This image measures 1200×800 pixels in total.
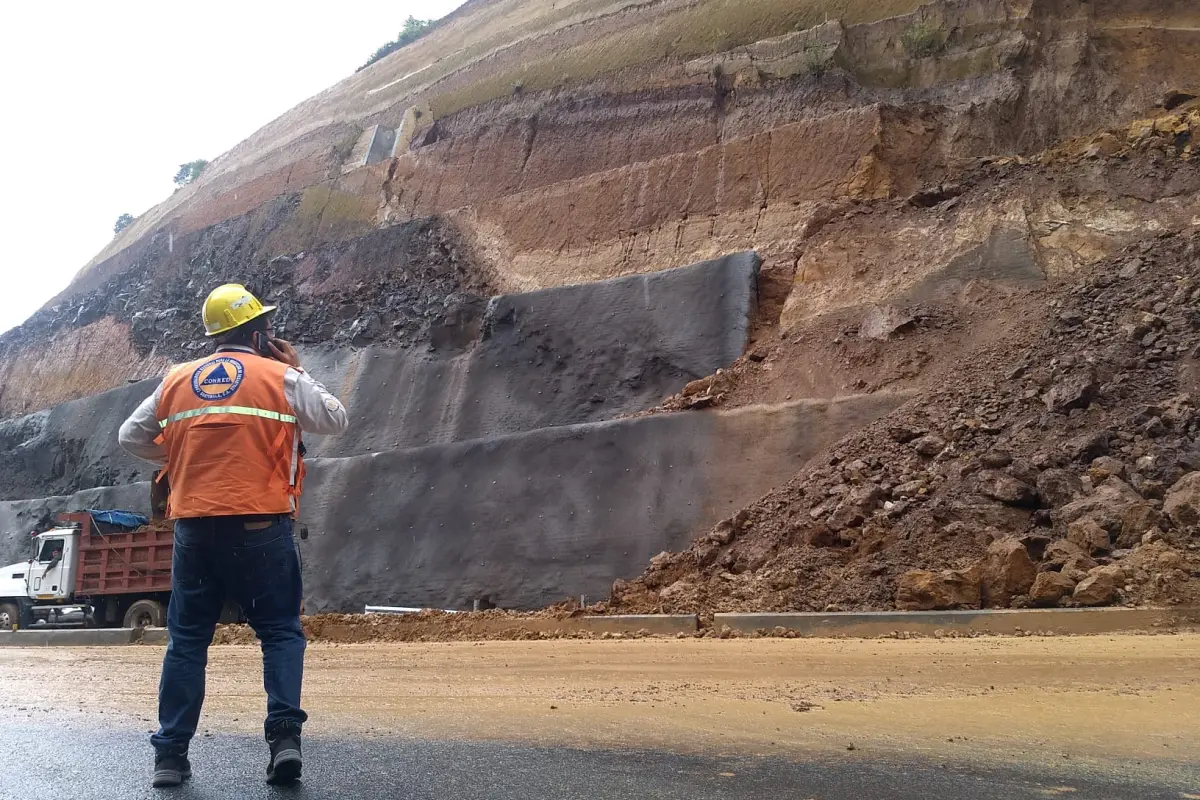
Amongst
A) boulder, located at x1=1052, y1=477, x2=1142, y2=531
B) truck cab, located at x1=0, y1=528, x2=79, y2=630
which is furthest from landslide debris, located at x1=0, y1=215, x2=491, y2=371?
boulder, located at x1=1052, y1=477, x2=1142, y2=531

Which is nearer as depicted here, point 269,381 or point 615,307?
point 269,381

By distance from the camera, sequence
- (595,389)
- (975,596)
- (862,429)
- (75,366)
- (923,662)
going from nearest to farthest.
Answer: (923,662) < (975,596) < (862,429) < (595,389) < (75,366)

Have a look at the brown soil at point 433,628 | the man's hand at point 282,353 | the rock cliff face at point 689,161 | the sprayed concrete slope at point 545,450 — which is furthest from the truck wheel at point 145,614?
the man's hand at point 282,353

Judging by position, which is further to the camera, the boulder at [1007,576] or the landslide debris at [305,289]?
the landslide debris at [305,289]

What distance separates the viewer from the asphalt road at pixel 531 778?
3066 mm

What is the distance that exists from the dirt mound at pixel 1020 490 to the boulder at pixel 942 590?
0.01 meters

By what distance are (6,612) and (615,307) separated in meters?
13.3

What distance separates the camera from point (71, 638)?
14.7 meters

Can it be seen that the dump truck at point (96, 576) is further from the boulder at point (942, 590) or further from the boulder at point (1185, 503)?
the boulder at point (1185, 503)

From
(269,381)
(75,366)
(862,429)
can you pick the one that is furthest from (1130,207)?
(75,366)

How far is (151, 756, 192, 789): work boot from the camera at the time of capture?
130 inches

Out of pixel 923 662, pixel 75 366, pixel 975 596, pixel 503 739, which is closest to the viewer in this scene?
pixel 503 739

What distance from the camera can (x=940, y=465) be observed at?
38.0 feet

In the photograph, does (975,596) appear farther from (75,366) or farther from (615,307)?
(75,366)
